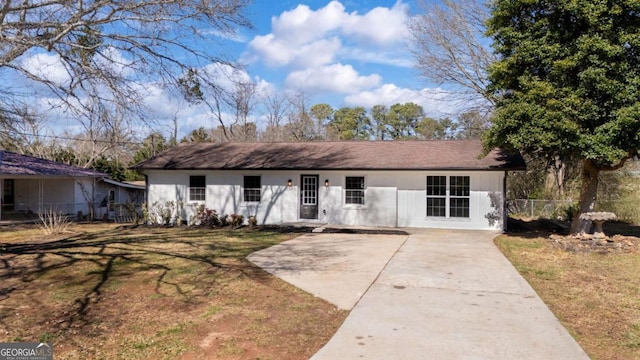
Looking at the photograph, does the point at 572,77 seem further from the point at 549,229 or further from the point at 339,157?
the point at 339,157

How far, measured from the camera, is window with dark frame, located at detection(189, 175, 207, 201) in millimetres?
19391

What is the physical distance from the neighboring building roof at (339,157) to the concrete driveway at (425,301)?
5.40 metres

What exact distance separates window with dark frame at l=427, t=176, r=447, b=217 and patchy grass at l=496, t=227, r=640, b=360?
4.69m

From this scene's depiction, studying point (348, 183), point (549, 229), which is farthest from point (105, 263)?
point (549, 229)

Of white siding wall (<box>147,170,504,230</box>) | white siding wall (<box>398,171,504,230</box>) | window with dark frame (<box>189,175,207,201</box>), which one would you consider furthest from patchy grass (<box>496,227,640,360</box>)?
window with dark frame (<box>189,175,207,201</box>)

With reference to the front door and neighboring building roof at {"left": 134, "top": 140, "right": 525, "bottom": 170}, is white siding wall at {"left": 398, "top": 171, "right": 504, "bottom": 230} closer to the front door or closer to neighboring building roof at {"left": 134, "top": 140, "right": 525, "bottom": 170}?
neighboring building roof at {"left": 134, "top": 140, "right": 525, "bottom": 170}

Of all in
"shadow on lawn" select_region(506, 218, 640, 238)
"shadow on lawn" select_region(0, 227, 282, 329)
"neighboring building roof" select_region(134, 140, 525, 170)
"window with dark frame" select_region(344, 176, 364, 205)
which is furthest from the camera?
"window with dark frame" select_region(344, 176, 364, 205)

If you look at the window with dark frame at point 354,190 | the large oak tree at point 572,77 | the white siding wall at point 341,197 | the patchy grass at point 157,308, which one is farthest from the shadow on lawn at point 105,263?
the large oak tree at point 572,77

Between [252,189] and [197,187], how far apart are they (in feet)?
8.63

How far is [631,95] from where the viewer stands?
10727 millimetres

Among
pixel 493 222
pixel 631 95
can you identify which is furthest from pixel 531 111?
pixel 493 222

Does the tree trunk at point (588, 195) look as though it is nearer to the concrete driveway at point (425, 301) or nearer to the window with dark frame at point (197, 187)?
the concrete driveway at point (425, 301)

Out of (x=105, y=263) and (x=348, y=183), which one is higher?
(x=348, y=183)

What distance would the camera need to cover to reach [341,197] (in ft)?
58.1
